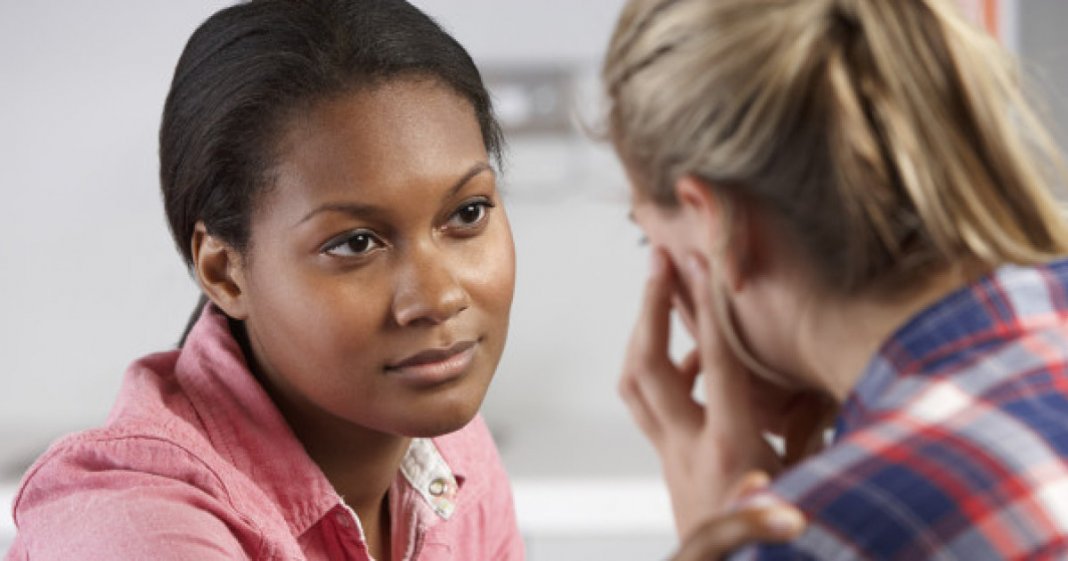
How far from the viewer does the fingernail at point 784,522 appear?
0.80m

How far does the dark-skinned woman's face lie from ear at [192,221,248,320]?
23 mm

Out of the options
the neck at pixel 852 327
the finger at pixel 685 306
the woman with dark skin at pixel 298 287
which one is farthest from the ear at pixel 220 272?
the neck at pixel 852 327

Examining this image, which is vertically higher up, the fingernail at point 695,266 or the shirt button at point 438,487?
the fingernail at point 695,266

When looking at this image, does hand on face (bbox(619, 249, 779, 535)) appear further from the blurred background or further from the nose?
the blurred background

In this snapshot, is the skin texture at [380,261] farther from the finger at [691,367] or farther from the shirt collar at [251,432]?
the finger at [691,367]

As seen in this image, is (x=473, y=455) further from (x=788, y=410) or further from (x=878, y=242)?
(x=878, y=242)

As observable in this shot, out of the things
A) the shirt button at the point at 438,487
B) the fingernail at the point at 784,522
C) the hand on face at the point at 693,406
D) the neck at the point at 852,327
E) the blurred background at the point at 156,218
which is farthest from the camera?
the blurred background at the point at 156,218

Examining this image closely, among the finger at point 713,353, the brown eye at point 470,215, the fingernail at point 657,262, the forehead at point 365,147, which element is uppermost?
the forehead at point 365,147

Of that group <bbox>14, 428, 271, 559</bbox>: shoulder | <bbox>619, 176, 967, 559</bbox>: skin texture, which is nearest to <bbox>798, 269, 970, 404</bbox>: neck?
<bbox>619, 176, 967, 559</bbox>: skin texture

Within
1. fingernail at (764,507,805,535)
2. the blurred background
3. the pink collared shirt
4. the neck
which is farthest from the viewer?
the blurred background

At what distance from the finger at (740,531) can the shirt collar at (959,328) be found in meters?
0.10

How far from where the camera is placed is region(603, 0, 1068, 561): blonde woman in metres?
0.81

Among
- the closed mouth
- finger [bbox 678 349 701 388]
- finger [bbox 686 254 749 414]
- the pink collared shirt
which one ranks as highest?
finger [bbox 686 254 749 414]

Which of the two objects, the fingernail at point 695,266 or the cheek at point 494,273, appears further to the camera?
the cheek at point 494,273
